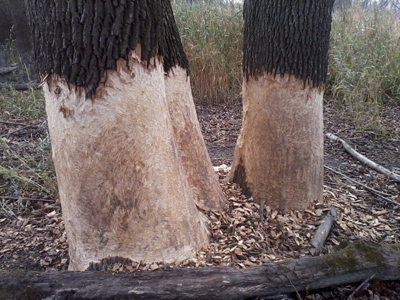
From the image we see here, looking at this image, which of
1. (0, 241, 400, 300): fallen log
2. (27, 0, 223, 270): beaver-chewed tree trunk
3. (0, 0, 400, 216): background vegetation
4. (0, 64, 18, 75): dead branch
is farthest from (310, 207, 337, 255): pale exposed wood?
(0, 64, 18, 75): dead branch

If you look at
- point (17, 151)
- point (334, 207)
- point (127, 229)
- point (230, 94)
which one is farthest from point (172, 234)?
point (230, 94)

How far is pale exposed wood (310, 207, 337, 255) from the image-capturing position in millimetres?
2152

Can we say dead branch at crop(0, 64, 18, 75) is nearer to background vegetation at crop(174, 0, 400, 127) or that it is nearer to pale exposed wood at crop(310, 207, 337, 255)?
background vegetation at crop(174, 0, 400, 127)

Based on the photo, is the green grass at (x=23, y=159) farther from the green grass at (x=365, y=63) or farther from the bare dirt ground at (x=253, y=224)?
the green grass at (x=365, y=63)

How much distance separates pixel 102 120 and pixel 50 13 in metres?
0.50

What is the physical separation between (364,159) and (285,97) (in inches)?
72.3

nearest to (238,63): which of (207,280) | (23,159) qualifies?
(23,159)

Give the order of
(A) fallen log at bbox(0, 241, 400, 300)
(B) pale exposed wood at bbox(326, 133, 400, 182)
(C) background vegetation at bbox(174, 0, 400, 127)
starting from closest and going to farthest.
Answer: (A) fallen log at bbox(0, 241, 400, 300) < (B) pale exposed wood at bbox(326, 133, 400, 182) < (C) background vegetation at bbox(174, 0, 400, 127)

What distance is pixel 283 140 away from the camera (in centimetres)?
231

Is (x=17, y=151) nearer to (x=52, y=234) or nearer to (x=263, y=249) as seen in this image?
(x=52, y=234)

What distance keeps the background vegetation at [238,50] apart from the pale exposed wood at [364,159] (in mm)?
1121

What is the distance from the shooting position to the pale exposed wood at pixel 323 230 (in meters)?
2.15

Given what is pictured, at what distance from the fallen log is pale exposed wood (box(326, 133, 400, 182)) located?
5.53ft

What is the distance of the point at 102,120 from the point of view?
1619 millimetres
